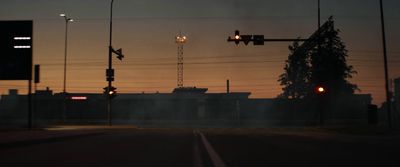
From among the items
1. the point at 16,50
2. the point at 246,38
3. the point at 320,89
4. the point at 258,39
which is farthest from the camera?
the point at 320,89

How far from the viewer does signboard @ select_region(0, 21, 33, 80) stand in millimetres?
35250

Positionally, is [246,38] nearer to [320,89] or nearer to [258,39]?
[258,39]

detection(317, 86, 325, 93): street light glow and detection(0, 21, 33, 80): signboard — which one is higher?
detection(0, 21, 33, 80): signboard

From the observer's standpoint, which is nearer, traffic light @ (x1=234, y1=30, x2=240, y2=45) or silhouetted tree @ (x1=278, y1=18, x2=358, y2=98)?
traffic light @ (x1=234, y1=30, x2=240, y2=45)

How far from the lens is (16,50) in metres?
35.6

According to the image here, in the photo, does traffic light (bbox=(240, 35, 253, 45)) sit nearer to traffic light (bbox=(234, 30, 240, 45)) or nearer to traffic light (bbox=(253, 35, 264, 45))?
traffic light (bbox=(234, 30, 240, 45))

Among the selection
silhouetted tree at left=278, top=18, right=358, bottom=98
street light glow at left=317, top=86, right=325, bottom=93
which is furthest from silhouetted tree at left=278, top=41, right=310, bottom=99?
street light glow at left=317, top=86, right=325, bottom=93

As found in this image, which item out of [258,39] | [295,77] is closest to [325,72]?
[295,77]

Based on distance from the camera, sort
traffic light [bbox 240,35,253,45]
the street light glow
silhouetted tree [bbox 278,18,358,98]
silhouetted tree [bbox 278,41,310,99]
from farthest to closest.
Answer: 1. silhouetted tree [bbox 278,41,310,99]
2. silhouetted tree [bbox 278,18,358,98]
3. the street light glow
4. traffic light [bbox 240,35,253,45]

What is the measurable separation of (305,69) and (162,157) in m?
94.3

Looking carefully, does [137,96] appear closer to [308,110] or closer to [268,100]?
[268,100]

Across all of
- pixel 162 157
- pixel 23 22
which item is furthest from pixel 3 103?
pixel 162 157

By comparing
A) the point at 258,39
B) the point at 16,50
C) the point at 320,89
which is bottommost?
the point at 320,89

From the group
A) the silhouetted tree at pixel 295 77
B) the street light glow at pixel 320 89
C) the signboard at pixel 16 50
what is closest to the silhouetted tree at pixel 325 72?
the silhouetted tree at pixel 295 77
